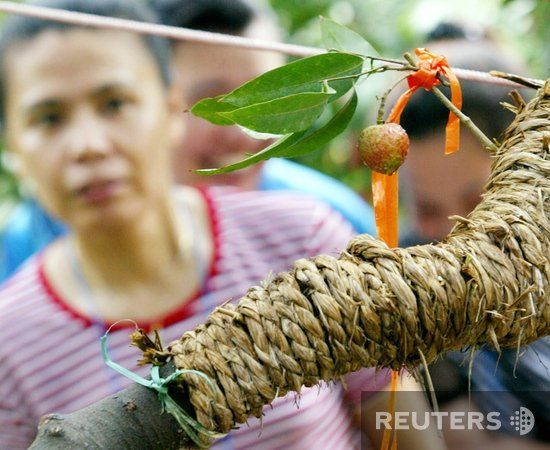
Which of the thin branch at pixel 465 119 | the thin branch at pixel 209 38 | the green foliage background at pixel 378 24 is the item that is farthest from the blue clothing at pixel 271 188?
the green foliage background at pixel 378 24

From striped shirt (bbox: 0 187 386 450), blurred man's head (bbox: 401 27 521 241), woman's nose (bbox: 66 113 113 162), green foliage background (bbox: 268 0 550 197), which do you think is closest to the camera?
striped shirt (bbox: 0 187 386 450)

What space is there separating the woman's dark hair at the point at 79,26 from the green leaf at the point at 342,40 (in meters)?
0.60

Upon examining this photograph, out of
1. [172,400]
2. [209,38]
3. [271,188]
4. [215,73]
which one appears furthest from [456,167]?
[172,400]


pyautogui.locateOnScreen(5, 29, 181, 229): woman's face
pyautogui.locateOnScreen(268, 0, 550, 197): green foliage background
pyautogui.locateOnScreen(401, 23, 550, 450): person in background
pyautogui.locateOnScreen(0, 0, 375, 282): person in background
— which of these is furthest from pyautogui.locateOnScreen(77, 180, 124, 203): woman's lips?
pyautogui.locateOnScreen(268, 0, 550, 197): green foliage background

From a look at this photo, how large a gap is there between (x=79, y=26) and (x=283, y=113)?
0.65 m

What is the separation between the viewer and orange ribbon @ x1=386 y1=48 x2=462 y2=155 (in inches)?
21.5

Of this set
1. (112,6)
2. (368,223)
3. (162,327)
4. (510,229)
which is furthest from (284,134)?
(368,223)

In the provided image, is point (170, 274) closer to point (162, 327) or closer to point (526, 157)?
point (162, 327)

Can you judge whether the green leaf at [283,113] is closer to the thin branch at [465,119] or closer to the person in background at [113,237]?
the thin branch at [465,119]

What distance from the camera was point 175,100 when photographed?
129 centimetres

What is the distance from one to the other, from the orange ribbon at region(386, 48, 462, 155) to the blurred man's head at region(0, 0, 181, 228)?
59cm

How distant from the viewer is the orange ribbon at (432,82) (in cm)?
55

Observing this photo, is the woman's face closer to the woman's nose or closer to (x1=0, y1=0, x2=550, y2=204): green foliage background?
the woman's nose

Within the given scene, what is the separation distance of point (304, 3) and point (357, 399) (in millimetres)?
1765
